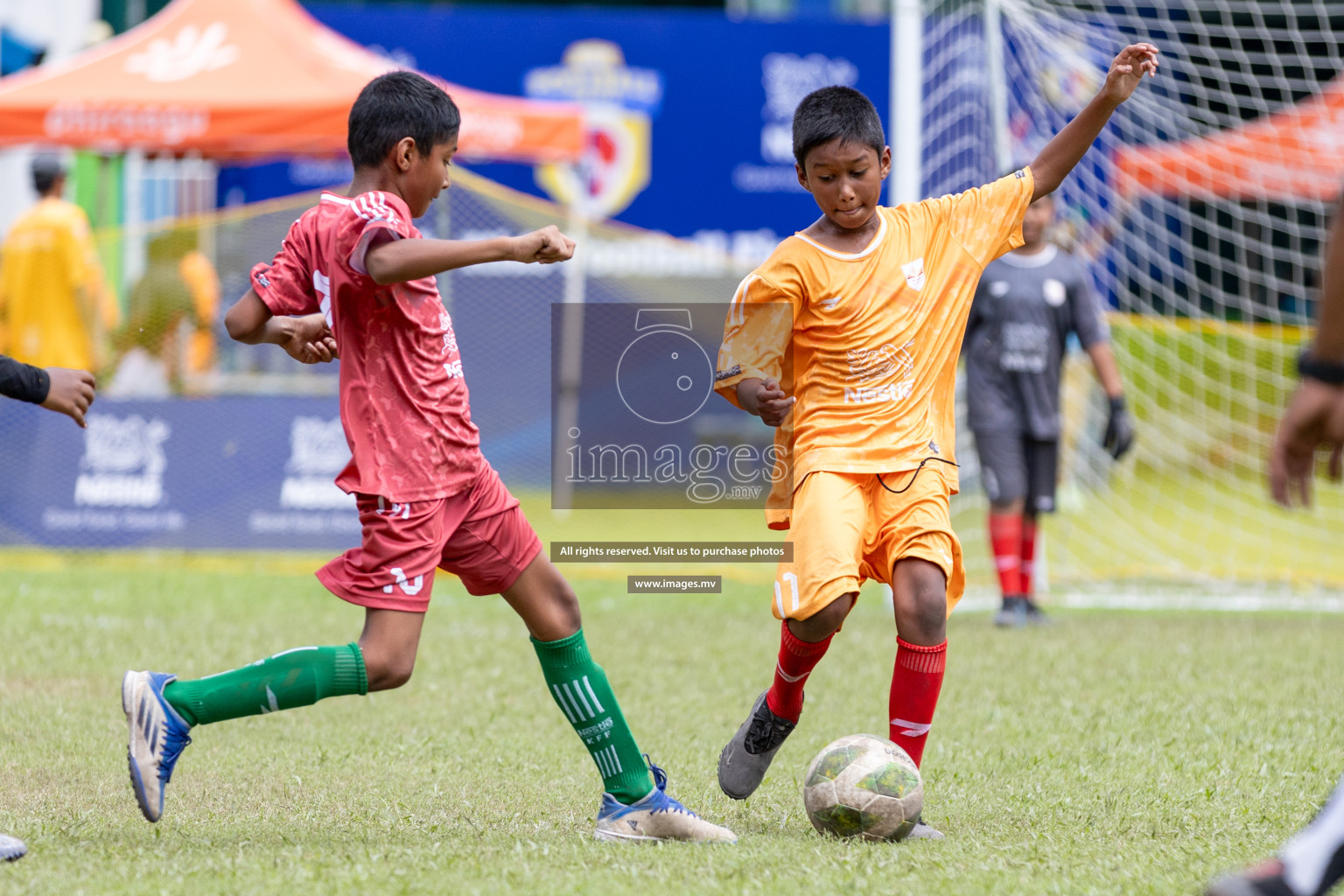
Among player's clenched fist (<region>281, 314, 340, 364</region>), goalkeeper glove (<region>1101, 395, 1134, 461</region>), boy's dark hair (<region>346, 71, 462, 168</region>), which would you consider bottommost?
goalkeeper glove (<region>1101, 395, 1134, 461</region>)

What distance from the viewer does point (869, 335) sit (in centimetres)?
406

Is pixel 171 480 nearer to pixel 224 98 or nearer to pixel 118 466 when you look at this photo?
pixel 118 466

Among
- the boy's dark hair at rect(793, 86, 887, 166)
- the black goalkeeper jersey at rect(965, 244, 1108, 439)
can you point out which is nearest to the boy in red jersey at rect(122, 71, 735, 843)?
the boy's dark hair at rect(793, 86, 887, 166)

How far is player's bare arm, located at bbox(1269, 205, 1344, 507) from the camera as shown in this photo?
245 centimetres

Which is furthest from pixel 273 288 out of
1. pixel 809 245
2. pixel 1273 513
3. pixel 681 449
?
pixel 1273 513

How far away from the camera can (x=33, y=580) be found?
349 inches

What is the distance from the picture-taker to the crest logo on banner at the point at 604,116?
15.1 m

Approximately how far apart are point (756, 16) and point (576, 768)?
11968 mm

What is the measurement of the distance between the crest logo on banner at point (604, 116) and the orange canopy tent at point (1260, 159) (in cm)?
512

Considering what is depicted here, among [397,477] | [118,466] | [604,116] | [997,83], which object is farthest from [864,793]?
[604,116]

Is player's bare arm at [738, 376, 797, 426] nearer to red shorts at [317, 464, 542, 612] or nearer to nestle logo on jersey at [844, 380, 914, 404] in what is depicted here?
nestle logo on jersey at [844, 380, 914, 404]

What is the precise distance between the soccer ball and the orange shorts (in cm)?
39

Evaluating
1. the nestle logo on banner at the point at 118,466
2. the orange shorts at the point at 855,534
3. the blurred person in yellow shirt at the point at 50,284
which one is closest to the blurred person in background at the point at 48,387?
the orange shorts at the point at 855,534

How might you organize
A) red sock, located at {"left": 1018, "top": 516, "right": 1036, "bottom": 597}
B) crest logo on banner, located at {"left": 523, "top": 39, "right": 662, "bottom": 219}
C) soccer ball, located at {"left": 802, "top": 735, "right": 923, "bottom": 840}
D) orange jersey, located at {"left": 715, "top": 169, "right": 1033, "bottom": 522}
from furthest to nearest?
crest logo on banner, located at {"left": 523, "top": 39, "right": 662, "bottom": 219} < red sock, located at {"left": 1018, "top": 516, "right": 1036, "bottom": 597} < orange jersey, located at {"left": 715, "top": 169, "right": 1033, "bottom": 522} < soccer ball, located at {"left": 802, "top": 735, "right": 923, "bottom": 840}
